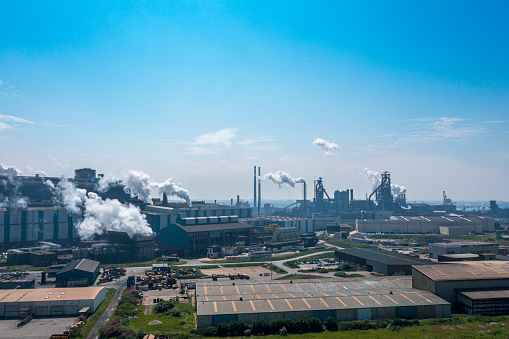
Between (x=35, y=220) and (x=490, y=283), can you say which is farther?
(x=35, y=220)

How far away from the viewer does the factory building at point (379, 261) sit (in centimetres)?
5769

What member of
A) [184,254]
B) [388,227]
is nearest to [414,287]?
[184,254]

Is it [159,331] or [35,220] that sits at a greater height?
[35,220]

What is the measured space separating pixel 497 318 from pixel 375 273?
25490 millimetres

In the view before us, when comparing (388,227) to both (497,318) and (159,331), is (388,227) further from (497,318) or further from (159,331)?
(159,331)

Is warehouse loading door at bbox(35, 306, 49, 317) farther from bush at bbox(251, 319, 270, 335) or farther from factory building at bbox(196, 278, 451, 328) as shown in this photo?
bush at bbox(251, 319, 270, 335)

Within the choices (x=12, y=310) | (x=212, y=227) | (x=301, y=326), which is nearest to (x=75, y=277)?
(x=12, y=310)

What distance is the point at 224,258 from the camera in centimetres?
8081

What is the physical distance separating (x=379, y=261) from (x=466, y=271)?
61.8 feet

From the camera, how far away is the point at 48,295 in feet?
132

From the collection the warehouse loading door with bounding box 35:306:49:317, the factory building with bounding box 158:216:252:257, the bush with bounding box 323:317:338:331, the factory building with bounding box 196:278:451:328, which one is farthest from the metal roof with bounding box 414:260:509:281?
the factory building with bounding box 158:216:252:257

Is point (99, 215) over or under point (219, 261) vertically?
over

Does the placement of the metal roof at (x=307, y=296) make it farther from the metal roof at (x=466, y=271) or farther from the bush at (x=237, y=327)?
the metal roof at (x=466, y=271)

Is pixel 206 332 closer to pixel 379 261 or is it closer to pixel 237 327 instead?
pixel 237 327
